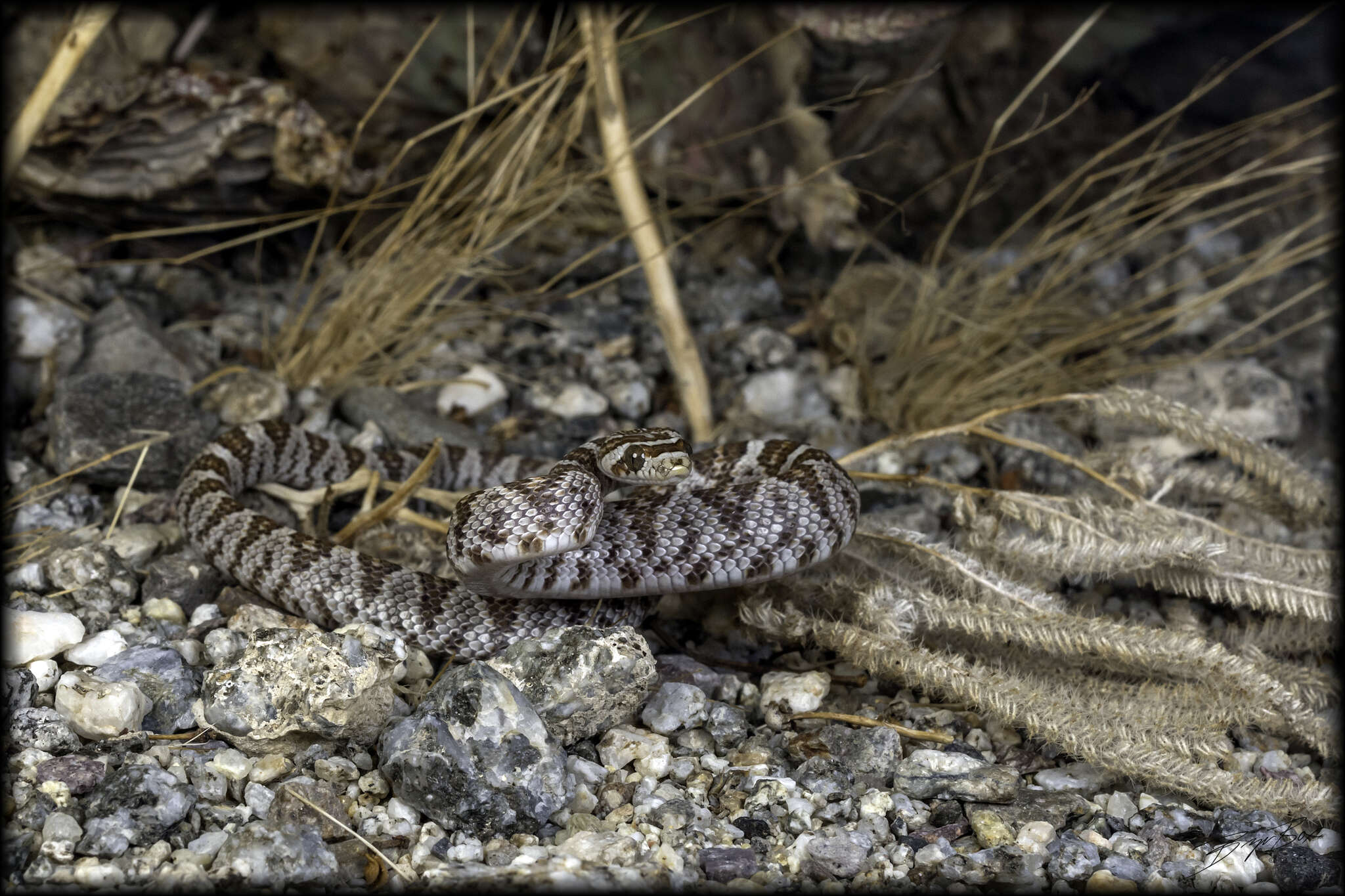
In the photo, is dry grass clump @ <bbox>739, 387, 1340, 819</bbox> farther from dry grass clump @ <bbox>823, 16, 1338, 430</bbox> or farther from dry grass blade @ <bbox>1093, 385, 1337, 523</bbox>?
dry grass clump @ <bbox>823, 16, 1338, 430</bbox>

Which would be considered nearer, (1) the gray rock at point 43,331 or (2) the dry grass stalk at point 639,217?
Answer: (2) the dry grass stalk at point 639,217

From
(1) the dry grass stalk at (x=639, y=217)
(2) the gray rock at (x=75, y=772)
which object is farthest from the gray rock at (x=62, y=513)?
(1) the dry grass stalk at (x=639, y=217)

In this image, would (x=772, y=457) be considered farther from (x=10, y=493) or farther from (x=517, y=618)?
(x=10, y=493)

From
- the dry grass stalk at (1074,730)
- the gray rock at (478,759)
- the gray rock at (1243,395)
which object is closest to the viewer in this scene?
the gray rock at (478,759)

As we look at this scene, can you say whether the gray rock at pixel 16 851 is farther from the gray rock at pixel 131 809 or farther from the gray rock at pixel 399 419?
the gray rock at pixel 399 419

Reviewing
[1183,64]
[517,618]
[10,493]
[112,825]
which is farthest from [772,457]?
[1183,64]

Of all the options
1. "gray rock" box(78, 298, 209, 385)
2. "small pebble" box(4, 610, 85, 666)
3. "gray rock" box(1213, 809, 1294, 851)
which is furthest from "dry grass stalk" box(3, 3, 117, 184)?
"gray rock" box(1213, 809, 1294, 851)
